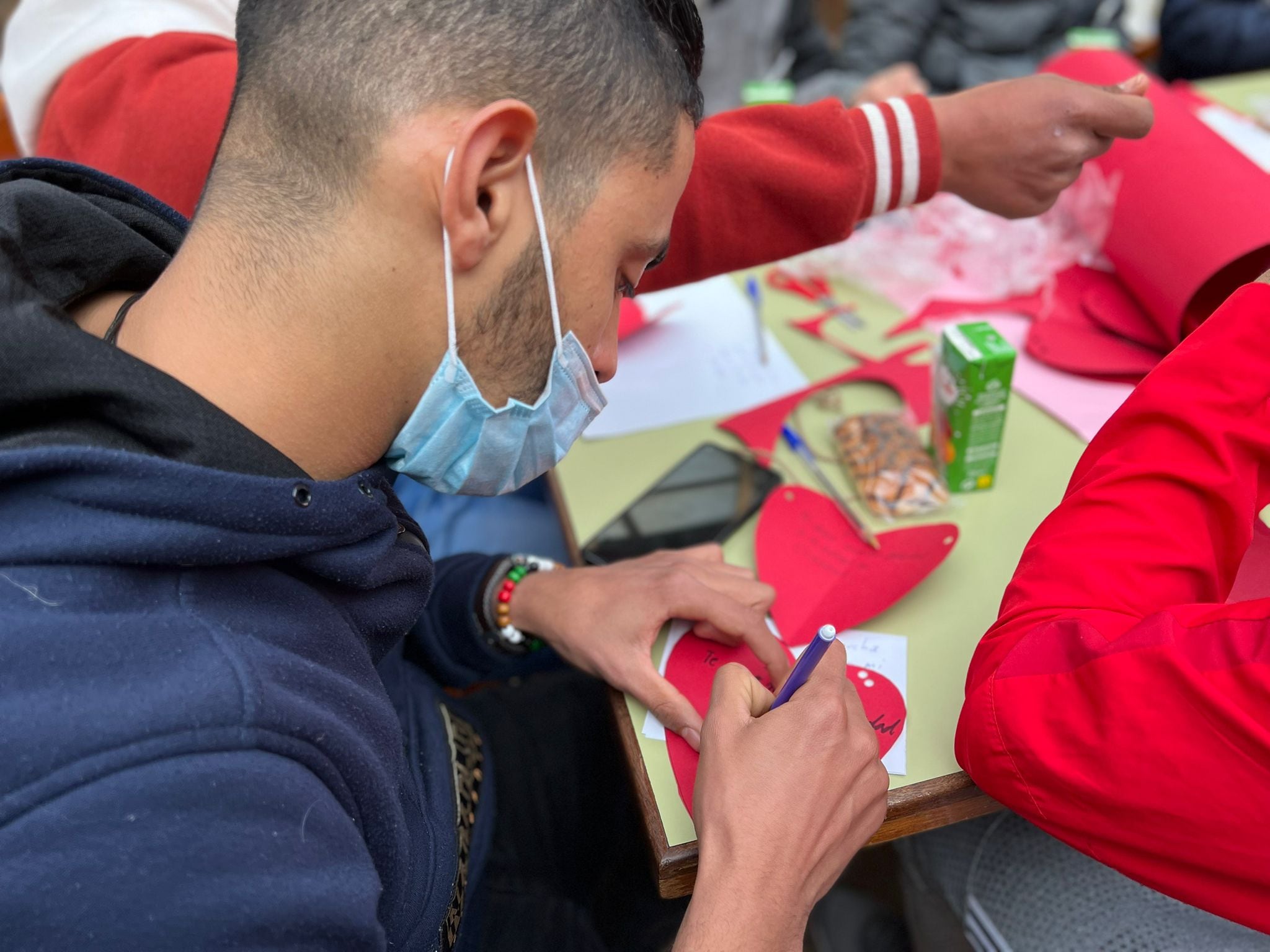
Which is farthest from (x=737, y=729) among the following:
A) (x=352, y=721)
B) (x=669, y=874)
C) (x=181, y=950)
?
(x=181, y=950)

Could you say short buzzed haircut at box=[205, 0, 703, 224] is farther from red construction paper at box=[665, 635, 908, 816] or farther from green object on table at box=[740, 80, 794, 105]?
green object on table at box=[740, 80, 794, 105]

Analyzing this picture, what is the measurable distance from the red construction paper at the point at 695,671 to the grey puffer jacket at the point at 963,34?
1986 millimetres

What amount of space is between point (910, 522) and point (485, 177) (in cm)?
62

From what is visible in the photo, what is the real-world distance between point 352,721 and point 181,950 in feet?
0.58

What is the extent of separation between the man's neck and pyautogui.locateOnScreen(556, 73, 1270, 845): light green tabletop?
40 cm

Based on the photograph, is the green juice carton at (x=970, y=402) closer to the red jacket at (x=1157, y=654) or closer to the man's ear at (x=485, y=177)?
the red jacket at (x=1157, y=654)

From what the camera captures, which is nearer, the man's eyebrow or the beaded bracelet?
the man's eyebrow

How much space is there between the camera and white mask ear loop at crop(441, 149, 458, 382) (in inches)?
24.3

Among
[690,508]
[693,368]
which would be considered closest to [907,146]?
[693,368]

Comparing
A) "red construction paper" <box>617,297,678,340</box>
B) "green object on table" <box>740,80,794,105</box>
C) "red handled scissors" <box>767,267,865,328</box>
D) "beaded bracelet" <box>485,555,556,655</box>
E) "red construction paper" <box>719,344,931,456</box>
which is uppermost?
"green object on table" <box>740,80,794,105</box>

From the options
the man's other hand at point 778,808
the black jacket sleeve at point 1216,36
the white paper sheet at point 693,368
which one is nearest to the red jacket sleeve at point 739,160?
the white paper sheet at point 693,368

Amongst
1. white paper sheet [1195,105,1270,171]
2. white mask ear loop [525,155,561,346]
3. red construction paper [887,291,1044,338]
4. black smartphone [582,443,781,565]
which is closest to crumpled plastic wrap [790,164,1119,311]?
red construction paper [887,291,1044,338]

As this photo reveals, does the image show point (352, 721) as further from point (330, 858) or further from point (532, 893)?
point (532, 893)

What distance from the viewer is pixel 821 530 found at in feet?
3.26
